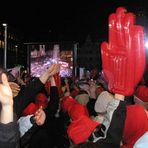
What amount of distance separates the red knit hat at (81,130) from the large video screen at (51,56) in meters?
15.3

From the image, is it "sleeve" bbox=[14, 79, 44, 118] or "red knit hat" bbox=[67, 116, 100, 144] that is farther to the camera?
"sleeve" bbox=[14, 79, 44, 118]

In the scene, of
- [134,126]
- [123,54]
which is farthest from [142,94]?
[123,54]

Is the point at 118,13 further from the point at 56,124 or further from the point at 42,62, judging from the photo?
the point at 42,62

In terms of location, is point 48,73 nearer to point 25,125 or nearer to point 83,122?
point 25,125

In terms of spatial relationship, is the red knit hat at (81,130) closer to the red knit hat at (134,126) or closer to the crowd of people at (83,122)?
the crowd of people at (83,122)

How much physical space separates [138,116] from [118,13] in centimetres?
86

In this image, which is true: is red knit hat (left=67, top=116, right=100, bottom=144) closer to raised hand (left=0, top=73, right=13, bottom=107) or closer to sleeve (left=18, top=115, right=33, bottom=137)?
sleeve (left=18, top=115, right=33, bottom=137)

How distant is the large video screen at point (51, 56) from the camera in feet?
63.5

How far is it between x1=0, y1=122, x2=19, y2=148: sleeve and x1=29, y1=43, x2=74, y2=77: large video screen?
16551 millimetres

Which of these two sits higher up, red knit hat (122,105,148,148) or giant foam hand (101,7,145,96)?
giant foam hand (101,7,145,96)

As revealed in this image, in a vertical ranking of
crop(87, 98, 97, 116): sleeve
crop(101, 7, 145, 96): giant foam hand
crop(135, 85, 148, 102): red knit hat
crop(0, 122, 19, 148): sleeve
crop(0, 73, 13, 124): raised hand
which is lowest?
crop(87, 98, 97, 116): sleeve

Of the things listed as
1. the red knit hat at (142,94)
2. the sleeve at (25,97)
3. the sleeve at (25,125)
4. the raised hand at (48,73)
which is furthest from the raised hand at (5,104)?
the red knit hat at (142,94)

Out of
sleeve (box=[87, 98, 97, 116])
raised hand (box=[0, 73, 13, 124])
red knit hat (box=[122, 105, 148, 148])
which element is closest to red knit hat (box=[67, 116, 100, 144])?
red knit hat (box=[122, 105, 148, 148])

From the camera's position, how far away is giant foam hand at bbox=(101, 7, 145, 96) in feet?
10.0
